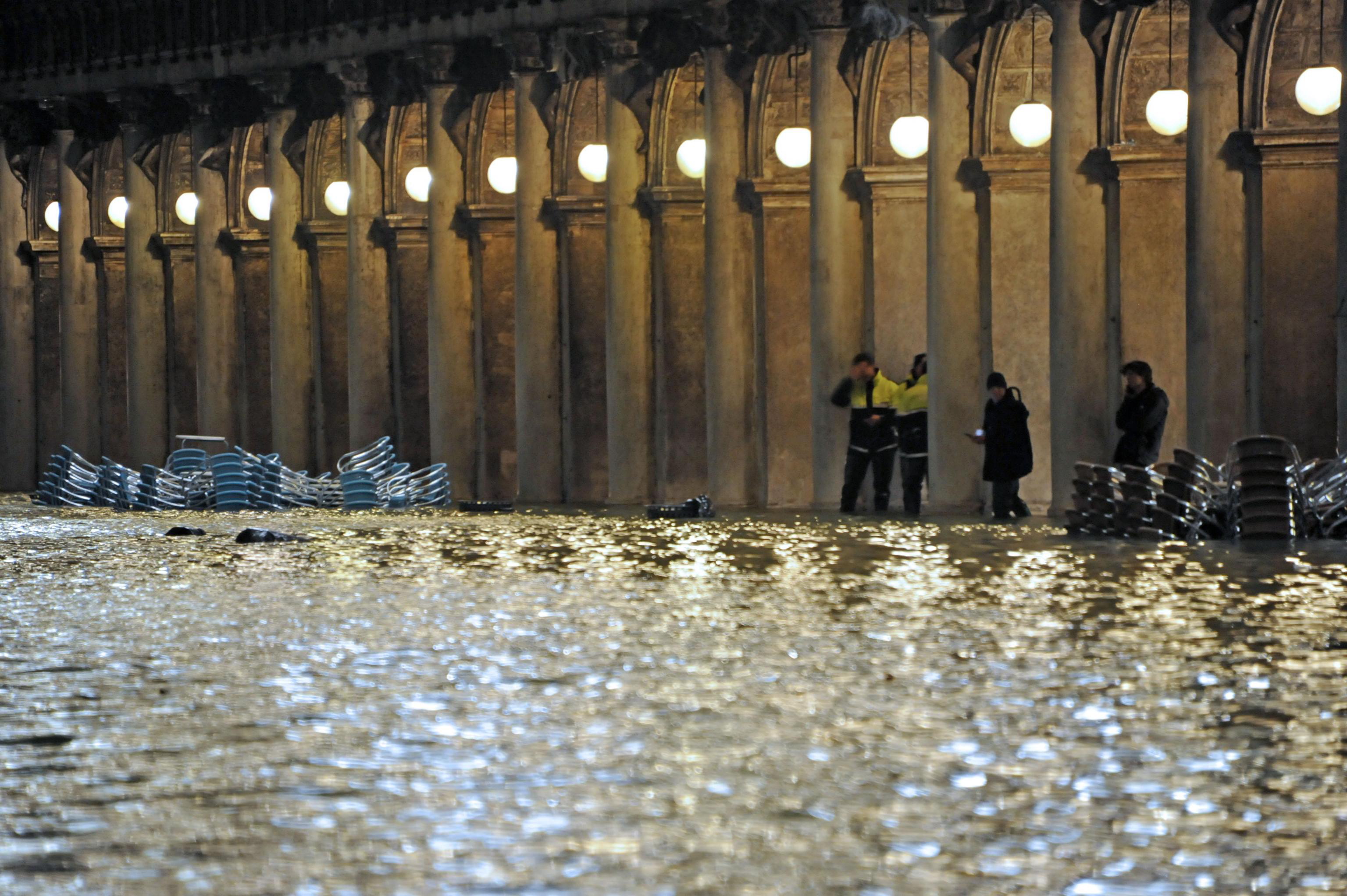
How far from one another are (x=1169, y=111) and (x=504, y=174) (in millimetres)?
14663

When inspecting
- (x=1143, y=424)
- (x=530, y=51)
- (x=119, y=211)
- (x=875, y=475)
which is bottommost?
(x=875, y=475)

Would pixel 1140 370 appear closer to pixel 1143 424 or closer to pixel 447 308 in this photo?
pixel 1143 424

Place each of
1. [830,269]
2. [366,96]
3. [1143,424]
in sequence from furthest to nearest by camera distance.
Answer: [366,96], [830,269], [1143,424]

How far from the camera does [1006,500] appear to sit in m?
27.6

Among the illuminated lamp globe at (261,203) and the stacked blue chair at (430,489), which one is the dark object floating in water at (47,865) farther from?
the illuminated lamp globe at (261,203)

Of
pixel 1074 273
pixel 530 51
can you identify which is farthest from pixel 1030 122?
pixel 530 51

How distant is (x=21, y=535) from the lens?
1006 inches

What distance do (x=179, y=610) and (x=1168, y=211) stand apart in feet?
60.0

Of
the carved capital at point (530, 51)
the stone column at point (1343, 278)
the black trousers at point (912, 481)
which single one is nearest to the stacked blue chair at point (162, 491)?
the carved capital at point (530, 51)

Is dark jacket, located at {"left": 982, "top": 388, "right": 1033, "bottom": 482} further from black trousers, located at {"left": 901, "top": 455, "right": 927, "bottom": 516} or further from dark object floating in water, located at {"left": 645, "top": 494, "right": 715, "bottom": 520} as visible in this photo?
dark object floating in water, located at {"left": 645, "top": 494, "right": 715, "bottom": 520}

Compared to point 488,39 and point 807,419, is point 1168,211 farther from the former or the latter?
point 488,39

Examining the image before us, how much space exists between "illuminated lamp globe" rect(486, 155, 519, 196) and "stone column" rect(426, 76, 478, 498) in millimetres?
912

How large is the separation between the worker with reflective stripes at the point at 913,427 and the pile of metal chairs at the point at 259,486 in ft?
23.3

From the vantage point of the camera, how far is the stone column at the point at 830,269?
108 feet
